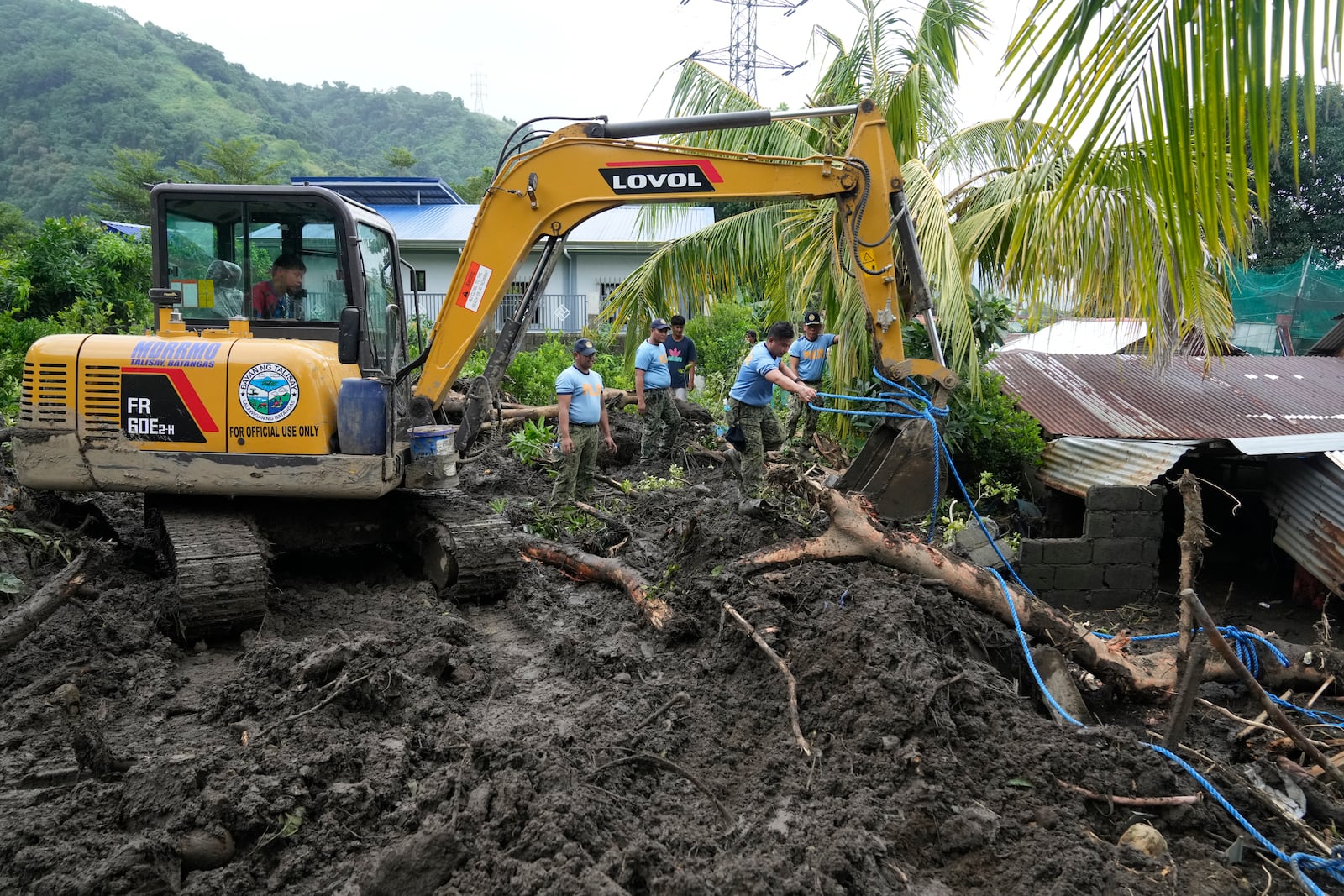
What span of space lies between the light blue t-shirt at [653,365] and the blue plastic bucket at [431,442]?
452 cm

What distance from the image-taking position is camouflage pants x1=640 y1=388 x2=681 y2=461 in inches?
413

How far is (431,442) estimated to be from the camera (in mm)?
5758

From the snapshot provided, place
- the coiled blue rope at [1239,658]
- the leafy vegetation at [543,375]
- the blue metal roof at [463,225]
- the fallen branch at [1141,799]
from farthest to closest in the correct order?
the blue metal roof at [463,225] < the leafy vegetation at [543,375] < the fallen branch at [1141,799] < the coiled blue rope at [1239,658]

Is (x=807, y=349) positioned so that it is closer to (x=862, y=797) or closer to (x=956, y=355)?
(x=956, y=355)

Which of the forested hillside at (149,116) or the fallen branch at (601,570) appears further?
the forested hillside at (149,116)

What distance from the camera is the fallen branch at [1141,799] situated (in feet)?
11.1

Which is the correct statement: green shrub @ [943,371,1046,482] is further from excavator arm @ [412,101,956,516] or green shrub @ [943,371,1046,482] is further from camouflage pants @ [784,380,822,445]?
excavator arm @ [412,101,956,516]

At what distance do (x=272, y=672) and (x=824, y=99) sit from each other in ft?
28.2

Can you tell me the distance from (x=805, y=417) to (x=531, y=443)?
10.7ft

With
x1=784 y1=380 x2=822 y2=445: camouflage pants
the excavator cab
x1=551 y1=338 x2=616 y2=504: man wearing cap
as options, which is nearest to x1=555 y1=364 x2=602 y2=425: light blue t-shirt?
x1=551 y1=338 x2=616 y2=504: man wearing cap

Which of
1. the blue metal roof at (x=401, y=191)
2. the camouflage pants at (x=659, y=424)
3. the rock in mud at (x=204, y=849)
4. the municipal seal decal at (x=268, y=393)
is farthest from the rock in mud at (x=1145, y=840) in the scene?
the blue metal roof at (x=401, y=191)

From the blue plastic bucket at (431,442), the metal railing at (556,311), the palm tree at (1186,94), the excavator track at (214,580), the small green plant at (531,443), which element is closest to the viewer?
the palm tree at (1186,94)

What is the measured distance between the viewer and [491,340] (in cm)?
1597

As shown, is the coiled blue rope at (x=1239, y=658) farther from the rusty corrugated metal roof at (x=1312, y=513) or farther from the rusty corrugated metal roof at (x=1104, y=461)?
the rusty corrugated metal roof at (x=1312, y=513)
